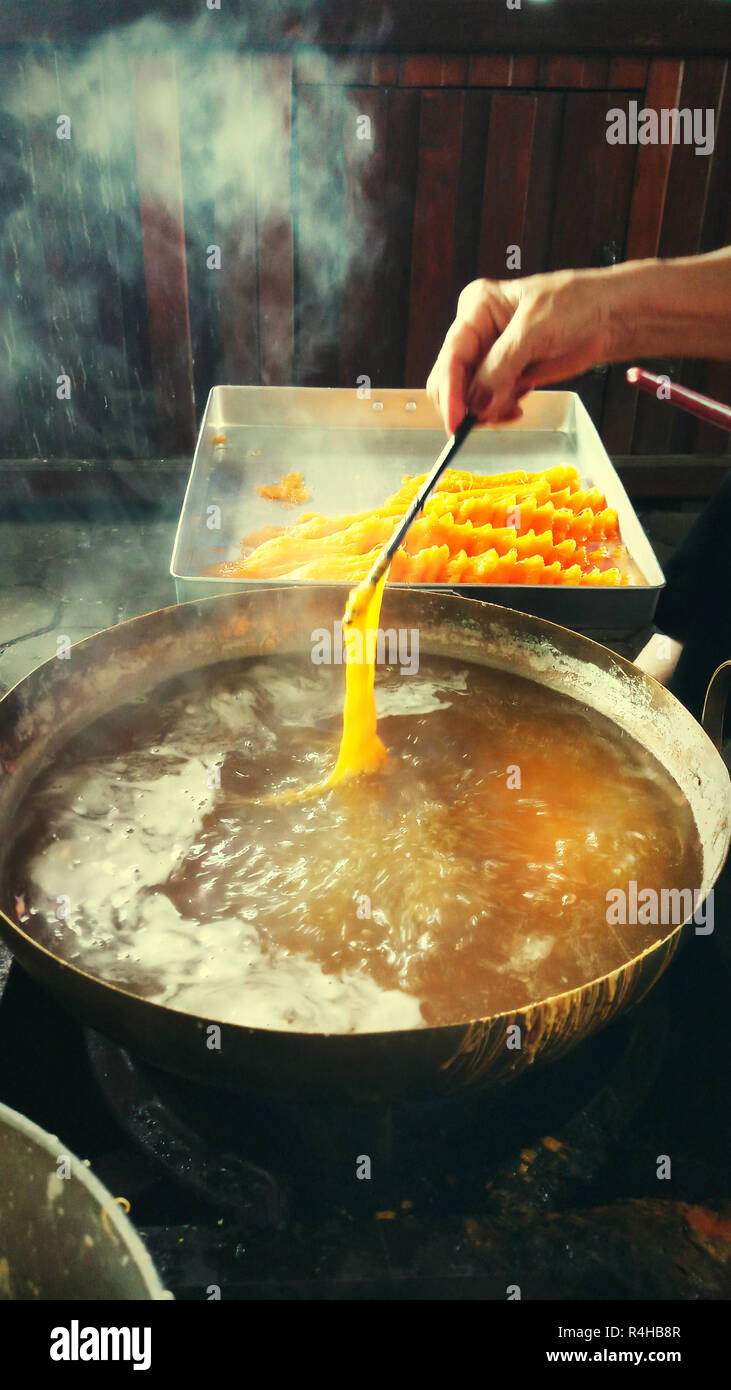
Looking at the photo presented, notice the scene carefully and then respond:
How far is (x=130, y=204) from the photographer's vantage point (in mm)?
4406

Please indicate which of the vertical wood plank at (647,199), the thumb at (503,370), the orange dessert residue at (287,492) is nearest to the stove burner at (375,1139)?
the thumb at (503,370)

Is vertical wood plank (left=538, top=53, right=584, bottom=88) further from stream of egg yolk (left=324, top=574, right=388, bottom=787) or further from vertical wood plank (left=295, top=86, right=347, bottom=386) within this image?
stream of egg yolk (left=324, top=574, right=388, bottom=787)

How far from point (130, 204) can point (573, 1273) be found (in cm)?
455

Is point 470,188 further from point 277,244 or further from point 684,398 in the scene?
point 684,398

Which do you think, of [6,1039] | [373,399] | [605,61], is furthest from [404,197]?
[6,1039]

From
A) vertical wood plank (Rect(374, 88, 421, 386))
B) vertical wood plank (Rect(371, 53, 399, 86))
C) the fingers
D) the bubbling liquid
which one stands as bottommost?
the bubbling liquid

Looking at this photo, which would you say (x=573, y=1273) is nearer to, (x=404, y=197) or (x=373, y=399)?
(x=373, y=399)

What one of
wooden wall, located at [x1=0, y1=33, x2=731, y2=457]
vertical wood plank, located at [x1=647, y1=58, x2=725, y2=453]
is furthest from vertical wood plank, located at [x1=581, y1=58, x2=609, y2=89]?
vertical wood plank, located at [x1=647, y1=58, x2=725, y2=453]

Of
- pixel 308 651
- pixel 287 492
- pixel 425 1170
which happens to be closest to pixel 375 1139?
pixel 425 1170

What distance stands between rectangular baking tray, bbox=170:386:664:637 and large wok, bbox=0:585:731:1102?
916 mm

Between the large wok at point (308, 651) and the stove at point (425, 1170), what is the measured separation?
12.2 inches

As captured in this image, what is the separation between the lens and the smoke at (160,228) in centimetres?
418

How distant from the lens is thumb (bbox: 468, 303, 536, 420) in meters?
2.08

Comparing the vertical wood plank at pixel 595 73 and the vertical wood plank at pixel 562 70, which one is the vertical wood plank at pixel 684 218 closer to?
the vertical wood plank at pixel 595 73
